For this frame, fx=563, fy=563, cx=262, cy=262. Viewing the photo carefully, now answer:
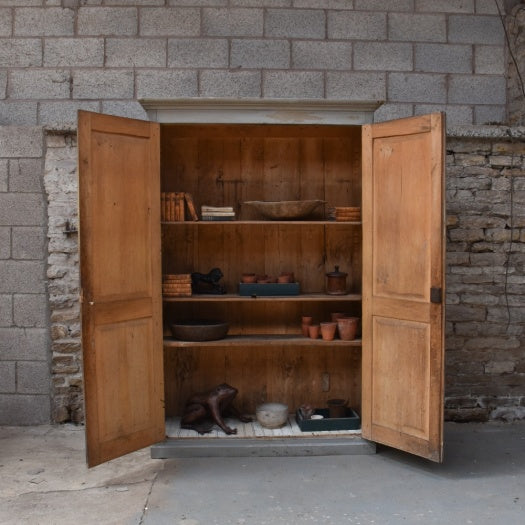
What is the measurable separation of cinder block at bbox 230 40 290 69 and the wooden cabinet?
570 millimetres

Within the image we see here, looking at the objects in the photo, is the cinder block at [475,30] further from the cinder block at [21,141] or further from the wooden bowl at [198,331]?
the cinder block at [21,141]

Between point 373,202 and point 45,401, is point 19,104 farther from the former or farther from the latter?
point 373,202

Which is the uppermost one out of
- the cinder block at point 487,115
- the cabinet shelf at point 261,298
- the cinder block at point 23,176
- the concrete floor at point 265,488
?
the cinder block at point 487,115

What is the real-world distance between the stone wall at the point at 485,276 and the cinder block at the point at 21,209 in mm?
2877

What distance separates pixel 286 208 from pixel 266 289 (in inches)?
21.2

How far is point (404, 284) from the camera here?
10.7ft

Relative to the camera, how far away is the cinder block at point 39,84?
4.04 m

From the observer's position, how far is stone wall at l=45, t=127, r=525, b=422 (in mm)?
3936

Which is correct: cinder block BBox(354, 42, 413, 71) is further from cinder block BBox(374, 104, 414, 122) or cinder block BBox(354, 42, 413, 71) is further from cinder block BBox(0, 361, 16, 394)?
cinder block BBox(0, 361, 16, 394)

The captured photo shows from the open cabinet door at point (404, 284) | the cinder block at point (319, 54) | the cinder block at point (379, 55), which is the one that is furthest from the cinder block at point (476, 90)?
the open cabinet door at point (404, 284)

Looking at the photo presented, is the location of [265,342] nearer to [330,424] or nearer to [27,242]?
[330,424]

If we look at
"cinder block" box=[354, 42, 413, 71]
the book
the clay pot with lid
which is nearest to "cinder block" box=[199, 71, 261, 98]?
"cinder block" box=[354, 42, 413, 71]

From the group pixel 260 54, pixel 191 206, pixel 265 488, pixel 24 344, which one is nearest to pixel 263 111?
pixel 191 206

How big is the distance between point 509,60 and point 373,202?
1792 mm
